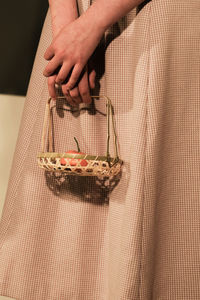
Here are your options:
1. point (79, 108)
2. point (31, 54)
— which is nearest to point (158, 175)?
point (79, 108)

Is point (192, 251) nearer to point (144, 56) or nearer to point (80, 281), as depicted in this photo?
point (80, 281)

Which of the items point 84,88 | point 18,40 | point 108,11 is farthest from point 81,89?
point 18,40

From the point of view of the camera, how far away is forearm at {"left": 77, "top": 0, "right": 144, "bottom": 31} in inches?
23.4

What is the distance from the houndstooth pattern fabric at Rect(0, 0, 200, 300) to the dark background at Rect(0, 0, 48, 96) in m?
0.35

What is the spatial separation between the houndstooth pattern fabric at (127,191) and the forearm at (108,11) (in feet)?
0.10

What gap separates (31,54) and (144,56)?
19.9 inches

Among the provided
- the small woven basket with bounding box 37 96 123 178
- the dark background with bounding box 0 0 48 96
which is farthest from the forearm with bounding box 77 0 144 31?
the dark background with bounding box 0 0 48 96

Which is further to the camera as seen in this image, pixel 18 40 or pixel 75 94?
pixel 18 40

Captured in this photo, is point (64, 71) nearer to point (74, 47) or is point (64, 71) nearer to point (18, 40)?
point (74, 47)

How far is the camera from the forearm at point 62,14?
652 mm

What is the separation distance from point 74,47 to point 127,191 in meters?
0.27

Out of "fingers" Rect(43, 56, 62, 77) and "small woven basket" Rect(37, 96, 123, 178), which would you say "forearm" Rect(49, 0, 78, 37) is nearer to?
"fingers" Rect(43, 56, 62, 77)

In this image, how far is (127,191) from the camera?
583 mm

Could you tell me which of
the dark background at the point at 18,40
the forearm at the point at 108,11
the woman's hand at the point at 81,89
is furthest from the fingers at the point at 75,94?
the dark background at the point at 18,40
